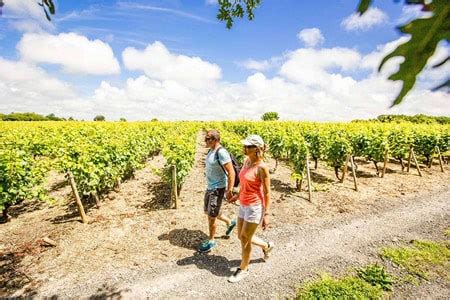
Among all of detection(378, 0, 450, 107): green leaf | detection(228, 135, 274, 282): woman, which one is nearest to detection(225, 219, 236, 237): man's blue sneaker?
detection(228, 135, 274, 282): woman

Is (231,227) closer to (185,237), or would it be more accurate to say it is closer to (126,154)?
(185,237)

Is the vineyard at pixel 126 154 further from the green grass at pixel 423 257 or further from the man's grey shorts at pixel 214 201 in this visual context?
the green grass at pixel 423 257

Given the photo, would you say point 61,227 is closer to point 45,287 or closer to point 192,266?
point 45,287

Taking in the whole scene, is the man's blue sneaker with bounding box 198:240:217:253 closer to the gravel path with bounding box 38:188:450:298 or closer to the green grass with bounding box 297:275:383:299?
the gravel path with bounding box 38:188:450:298

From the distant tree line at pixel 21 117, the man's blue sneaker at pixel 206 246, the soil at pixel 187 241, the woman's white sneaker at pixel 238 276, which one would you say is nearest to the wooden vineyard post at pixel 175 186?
the soil at pixel 187 241

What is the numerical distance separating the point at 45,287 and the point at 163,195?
17.2ft

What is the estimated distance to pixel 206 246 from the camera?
629 centimetres

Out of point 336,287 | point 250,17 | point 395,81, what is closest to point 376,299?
point 336,287

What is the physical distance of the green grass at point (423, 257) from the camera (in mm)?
5791

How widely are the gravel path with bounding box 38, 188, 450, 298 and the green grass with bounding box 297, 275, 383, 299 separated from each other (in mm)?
264

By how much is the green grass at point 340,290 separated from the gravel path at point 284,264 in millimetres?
264

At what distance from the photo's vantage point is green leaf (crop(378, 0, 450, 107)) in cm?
74

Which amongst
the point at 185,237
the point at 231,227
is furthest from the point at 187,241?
the point at 231,227

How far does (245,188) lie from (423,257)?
4.45 m
